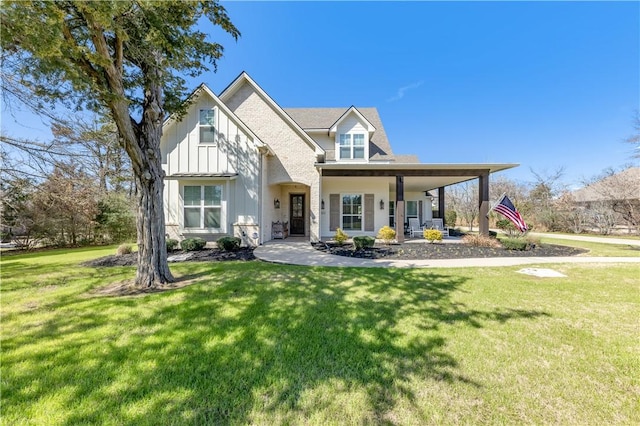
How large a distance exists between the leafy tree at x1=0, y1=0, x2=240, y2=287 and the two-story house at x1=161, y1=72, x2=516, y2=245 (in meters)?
4.36

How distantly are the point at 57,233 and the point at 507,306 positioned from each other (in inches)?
831

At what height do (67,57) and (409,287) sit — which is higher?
(67,57)

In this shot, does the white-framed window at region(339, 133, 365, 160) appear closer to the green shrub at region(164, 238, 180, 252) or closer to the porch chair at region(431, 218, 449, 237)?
the porch chair at region(431, 218, 449, 237)

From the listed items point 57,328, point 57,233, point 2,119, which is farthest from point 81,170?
point 57,328

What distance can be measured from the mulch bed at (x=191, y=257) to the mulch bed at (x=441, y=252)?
11.0 feet

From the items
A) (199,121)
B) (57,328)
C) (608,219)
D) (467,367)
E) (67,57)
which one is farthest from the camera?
(608,219)

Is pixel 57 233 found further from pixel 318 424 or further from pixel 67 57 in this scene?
pixel 318 424

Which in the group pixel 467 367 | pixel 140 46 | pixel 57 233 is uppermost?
pixel 140 46

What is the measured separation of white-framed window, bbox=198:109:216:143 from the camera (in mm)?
11195

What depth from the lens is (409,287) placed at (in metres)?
5.54

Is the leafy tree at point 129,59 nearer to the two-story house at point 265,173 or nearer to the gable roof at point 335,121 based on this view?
the two-story house at point 265,173

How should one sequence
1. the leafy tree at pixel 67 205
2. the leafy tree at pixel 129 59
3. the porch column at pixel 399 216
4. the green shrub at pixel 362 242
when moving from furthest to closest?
1. the porch column at pixel 399 216
2. the green shrub at pixel 362 242
3. the leafy tree at pixel 67 205
4. the leafy tree at pixel 129 59

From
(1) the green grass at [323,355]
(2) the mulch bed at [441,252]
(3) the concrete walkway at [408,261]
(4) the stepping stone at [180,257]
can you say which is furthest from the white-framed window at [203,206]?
(1) the green grass at [323,355]

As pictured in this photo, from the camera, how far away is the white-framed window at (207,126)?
11.2 meters
